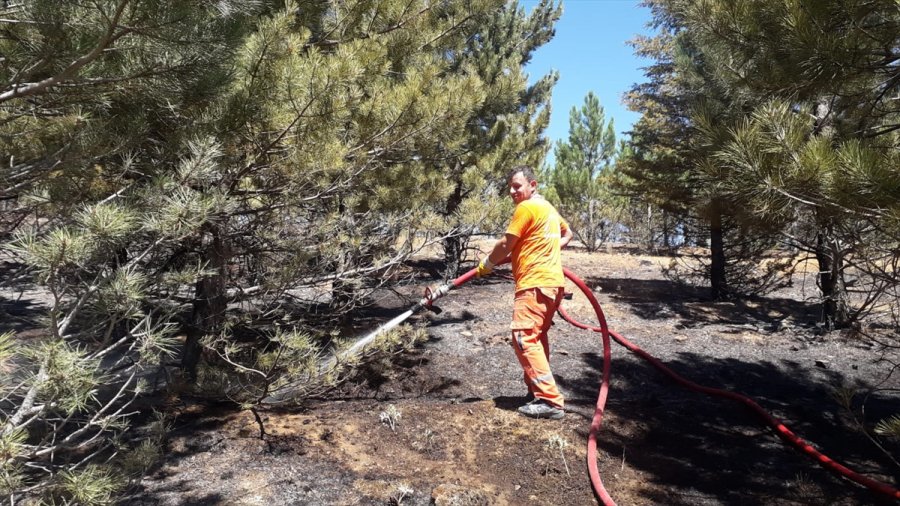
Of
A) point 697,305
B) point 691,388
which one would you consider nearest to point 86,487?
point 691,388

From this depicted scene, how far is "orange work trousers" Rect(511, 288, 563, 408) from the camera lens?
11.6 ft

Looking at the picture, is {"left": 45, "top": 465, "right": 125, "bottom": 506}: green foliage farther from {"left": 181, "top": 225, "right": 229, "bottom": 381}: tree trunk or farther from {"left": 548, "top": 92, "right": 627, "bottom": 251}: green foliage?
{"left": 548, "top": 92, "right": 627, "bottom": 251}: green foliage

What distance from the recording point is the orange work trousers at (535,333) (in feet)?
11.6

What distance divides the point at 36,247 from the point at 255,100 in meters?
1.37

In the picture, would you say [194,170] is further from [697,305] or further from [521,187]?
[697,305]

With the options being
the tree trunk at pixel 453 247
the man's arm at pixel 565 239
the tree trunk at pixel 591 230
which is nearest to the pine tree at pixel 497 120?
the tree trunk at pixel 453 247

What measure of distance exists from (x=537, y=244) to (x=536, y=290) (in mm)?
303

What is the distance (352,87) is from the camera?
334cm

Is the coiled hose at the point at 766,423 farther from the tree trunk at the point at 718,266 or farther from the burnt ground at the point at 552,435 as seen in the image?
the tree trunk at the point at 718,266

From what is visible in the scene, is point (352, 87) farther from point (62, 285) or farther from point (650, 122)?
point (650, 122)

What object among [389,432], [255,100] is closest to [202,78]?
[255,100]

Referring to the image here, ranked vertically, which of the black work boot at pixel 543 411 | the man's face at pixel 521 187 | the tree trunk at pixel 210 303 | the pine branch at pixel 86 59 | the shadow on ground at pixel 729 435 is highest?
the pine branch at pixel 86 59

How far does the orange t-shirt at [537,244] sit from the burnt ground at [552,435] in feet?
3.05

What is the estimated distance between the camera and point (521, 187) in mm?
3785
